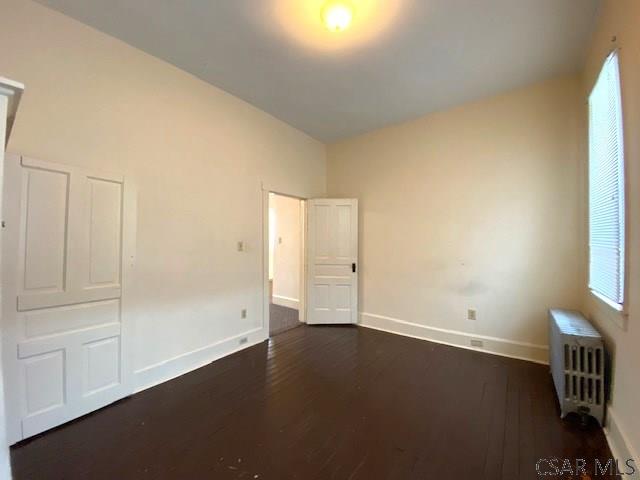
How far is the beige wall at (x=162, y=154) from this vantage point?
2.16 m

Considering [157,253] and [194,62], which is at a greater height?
[194,62]

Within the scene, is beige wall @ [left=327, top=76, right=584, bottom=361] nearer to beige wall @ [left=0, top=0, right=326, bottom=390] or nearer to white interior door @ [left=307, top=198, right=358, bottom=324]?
white interior door @ [left=307, top=198, right=358, bottom=324]

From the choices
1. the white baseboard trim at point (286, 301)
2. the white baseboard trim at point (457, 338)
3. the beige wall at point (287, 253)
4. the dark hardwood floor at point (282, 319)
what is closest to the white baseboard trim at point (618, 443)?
the white baseboard trim at point (457, 338)

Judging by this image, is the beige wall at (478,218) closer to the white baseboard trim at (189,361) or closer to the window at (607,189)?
the window at (607,189)

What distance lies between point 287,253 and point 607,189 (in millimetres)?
4620

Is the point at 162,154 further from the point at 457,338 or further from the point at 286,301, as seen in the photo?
the point at 457,338

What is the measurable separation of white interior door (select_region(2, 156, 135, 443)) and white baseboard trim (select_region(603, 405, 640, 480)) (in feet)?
11.5

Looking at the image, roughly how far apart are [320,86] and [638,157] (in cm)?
272

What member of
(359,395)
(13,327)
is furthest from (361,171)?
(13,327)

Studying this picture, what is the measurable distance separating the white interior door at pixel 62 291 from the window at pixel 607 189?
144 inches

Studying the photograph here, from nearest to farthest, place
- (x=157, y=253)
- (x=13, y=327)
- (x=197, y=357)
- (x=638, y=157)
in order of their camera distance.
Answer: (x=638, y=157) → (x=13, y=327) → (x=157, y=253) → (x=197, y=357)

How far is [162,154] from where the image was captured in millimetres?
2848

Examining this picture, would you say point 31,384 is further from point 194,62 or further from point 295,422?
point 194,62

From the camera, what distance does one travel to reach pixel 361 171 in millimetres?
4707
